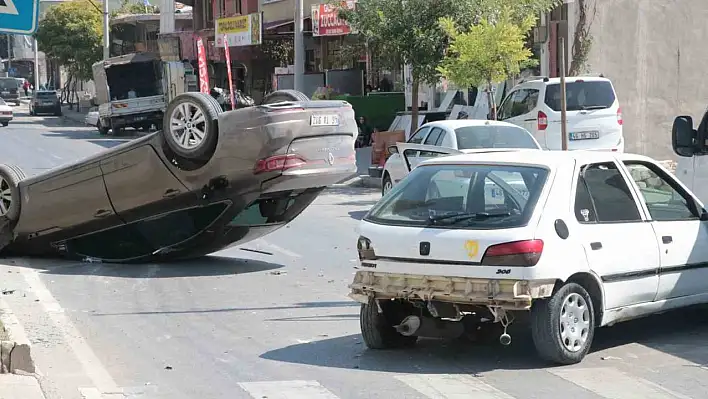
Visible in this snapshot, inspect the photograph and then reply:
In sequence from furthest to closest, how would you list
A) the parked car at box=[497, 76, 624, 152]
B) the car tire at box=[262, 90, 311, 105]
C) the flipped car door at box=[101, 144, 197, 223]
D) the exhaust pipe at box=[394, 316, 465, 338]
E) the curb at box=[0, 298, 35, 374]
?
the parked car at box=[497, 76, 624, 152] < the car tire at box=[262, 90, 311, 105] < the flipped car door at box=[101, 144, 197, 223] < the exhaust pipe at box=[394, 316, 465, 338] < the curb at box=[0, 298, 35, 374]

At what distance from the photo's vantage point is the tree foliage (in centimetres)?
6531

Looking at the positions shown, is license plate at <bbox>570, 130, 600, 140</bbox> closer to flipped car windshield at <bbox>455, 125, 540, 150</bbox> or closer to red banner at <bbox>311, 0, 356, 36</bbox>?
flipped car windshield at <bbox>455, 125, 540, 150</bbox>

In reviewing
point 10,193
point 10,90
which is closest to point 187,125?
point 10,193

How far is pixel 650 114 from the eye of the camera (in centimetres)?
2659

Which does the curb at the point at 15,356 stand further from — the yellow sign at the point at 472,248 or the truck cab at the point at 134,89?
the truck cab at the point at 134,89

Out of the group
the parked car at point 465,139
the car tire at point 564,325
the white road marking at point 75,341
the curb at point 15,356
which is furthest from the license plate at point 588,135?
the curb at point 15,356

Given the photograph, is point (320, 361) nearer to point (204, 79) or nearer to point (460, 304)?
point (460, 304)

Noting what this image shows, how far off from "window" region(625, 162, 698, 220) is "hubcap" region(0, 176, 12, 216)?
844 centimetres

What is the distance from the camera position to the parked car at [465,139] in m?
17.0

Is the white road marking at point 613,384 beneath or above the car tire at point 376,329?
beneath

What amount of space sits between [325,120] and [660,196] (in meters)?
4.90

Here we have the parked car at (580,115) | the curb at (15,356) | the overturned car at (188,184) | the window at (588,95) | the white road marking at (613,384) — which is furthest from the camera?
the window at (588,95)

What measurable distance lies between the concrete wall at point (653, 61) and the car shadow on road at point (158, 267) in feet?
47.7

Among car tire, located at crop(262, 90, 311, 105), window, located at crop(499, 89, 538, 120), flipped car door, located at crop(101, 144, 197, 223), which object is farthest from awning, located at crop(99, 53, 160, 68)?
flipped car door, located at crop(101, 144, 197, 223)
